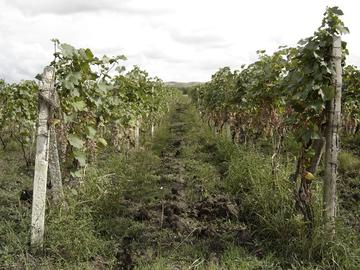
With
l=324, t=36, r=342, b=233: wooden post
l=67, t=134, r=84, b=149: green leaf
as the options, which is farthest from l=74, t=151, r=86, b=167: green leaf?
l=324, t=36, r=342, b=233: wooden post

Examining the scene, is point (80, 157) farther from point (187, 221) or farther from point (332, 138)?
point (332, 138)

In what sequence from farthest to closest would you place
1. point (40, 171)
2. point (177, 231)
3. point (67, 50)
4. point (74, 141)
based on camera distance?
point (177, 231) < point (74, 141) < point (67, 50) < point (40, 171)

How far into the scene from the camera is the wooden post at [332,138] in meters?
4.06

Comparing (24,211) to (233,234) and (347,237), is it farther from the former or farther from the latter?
(347,237)

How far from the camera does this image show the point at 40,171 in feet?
13.2

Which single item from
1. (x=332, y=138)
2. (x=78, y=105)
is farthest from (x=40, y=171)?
(x=332, y=138)

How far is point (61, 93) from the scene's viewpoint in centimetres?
448

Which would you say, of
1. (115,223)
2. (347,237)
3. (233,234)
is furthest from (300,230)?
(115,223)

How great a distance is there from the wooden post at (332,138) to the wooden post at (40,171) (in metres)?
2.75

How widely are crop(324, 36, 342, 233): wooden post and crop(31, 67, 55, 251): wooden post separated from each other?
2.75m

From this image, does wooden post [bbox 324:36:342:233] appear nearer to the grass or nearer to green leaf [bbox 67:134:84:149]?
the grass

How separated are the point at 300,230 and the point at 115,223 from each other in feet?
6.74

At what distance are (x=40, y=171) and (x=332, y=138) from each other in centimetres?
285

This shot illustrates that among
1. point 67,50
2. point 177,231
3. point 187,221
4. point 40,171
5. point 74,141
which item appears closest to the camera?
point 40,171
